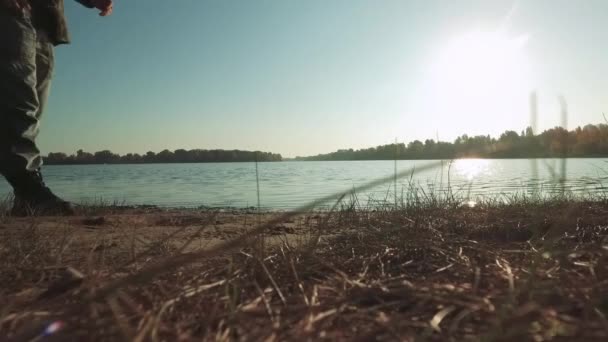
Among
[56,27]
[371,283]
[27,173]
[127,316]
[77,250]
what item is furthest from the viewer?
[56,27]

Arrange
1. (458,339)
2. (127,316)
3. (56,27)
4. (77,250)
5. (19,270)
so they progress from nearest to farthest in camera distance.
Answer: (458,339) → (127,316) → (19,270) → (77,250) → (56,27)

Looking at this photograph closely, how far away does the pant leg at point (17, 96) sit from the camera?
10.0 feet

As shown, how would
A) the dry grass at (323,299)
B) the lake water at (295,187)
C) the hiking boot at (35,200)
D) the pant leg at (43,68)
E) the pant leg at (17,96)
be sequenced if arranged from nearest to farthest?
the dry grass at (323,299), the pant leg at (17,96), the hiking boot at (35,200), the pant leg at (43,68), the lake water at (295,187)

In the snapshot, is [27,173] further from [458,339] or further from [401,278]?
[458,339]

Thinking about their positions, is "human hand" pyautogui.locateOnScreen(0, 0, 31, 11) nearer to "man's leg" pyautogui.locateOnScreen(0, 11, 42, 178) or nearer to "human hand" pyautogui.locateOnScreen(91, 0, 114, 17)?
"man's leg" pyautogui.locateOnScreen(0, 11, 42, 178)

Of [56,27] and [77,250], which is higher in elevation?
[56,27]

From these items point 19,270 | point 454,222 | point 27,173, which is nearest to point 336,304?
point 19,270

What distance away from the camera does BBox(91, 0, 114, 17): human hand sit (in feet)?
12.8

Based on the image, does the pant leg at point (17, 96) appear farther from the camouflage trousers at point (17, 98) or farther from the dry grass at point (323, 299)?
the dry grass at point (323, 299)

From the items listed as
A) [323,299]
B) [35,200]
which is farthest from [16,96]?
[323,299]

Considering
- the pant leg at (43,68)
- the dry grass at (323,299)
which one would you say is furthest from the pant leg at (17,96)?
the dry grass at (323,299)

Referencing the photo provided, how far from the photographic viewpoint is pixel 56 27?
12.4ft

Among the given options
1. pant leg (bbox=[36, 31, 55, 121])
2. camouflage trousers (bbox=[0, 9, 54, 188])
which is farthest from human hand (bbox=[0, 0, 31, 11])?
pant leg (bbox=[36, 31, 55, 121])

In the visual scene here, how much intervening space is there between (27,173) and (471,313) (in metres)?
3.77
